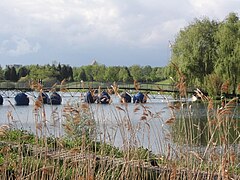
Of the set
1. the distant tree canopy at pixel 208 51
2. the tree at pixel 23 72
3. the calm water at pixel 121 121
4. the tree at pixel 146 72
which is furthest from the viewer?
the tree at pixel 146 72

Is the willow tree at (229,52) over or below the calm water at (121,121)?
over

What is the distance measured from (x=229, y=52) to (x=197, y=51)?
264cm

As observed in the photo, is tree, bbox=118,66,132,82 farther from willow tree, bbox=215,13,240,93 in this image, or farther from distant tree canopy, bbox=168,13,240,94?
willow tree, bbox=215,13,240,93

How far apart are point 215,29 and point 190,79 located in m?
4.54

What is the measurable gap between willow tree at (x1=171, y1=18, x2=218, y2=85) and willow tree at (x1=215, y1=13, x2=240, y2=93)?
0.92m

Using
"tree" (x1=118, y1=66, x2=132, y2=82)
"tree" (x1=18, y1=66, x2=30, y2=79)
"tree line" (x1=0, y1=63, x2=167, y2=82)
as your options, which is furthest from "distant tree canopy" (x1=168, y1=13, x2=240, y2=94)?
"tree" (x1=18, y1=66, x2=30, y2=79)

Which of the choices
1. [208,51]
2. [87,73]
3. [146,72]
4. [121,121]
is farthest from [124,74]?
[121,121]

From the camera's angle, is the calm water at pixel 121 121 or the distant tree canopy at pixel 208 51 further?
the distant tree canopy at pixel 208 51

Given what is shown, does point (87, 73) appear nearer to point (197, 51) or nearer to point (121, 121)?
point (197, 51)

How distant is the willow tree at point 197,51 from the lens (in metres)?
32.8

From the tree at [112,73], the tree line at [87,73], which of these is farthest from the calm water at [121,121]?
the tree at [112,73]

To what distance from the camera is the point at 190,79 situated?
3309 centimetres

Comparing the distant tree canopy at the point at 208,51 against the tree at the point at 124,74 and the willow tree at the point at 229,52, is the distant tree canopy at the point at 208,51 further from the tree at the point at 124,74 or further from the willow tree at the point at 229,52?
the tree at the point at 124,74

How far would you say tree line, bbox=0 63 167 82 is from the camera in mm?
74375
